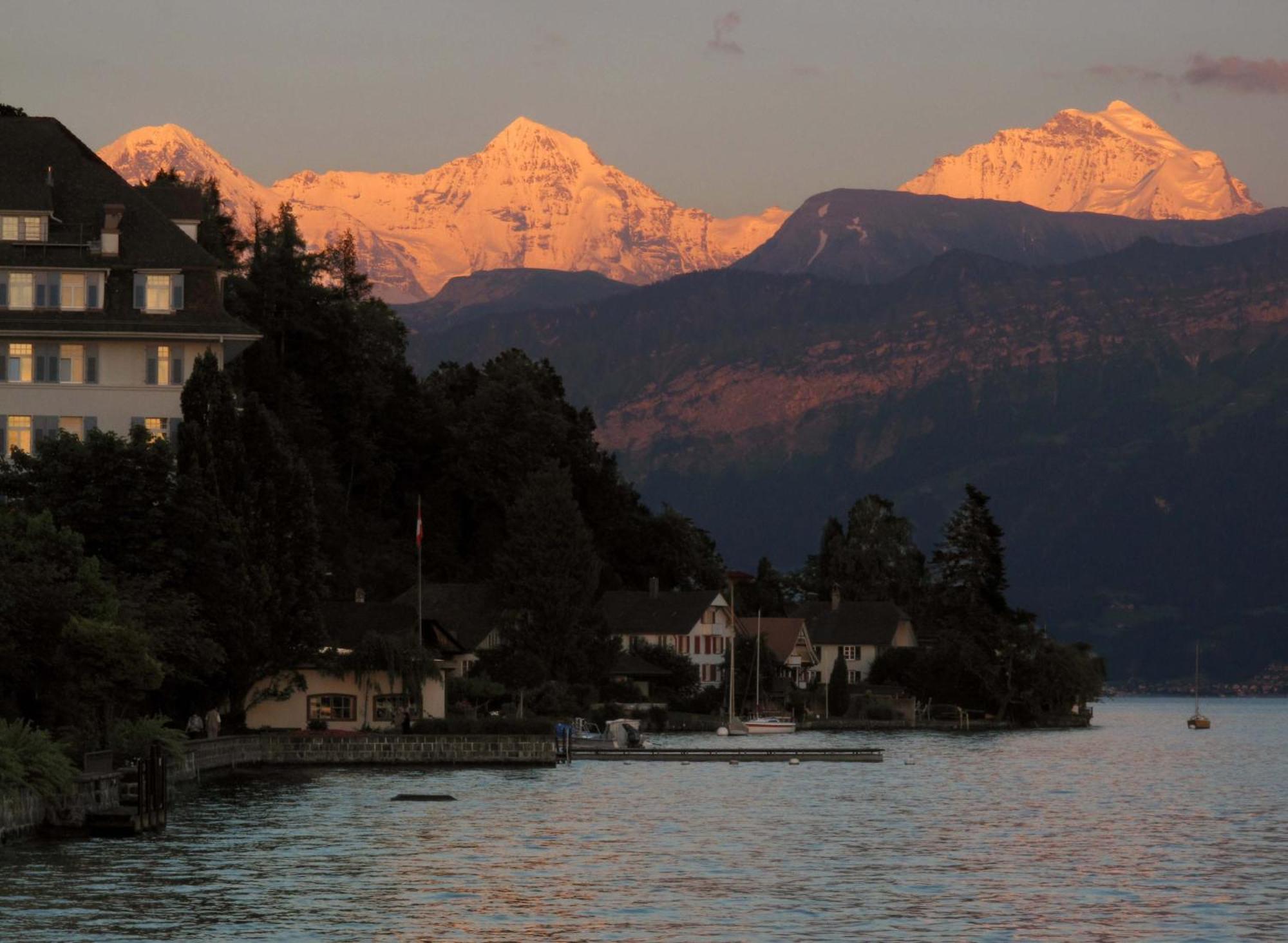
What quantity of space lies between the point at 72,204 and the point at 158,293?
8884 mm

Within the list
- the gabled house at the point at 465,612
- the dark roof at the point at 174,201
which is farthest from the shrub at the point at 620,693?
the dark roof at the point at 174,201

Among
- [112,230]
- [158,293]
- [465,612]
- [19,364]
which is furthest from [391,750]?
[465,612]

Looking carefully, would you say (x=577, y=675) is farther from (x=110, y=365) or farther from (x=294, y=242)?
(x=110, y=365)

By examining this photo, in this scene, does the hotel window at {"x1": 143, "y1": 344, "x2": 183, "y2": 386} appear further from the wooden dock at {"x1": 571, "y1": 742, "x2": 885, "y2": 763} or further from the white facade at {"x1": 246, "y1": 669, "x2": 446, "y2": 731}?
the wooden dock at {"x1": 571, "y1": 742, "x2": 885, "y2": 763}

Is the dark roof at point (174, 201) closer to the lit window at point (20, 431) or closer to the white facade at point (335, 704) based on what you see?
the lit window at point (20, 431)

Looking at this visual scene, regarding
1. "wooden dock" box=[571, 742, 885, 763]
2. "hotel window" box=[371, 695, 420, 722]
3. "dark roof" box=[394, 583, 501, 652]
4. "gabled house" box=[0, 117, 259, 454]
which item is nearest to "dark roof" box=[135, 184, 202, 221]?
"gabled house" box=[0, 117, 259, 454]

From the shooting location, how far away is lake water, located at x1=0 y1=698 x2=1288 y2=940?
2152 inches

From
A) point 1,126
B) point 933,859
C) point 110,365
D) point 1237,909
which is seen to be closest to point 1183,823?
point 933,859

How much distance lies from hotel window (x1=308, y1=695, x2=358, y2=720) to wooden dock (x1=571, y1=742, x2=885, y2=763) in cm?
1370

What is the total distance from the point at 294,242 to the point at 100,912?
4977 inches

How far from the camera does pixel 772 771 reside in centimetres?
12625

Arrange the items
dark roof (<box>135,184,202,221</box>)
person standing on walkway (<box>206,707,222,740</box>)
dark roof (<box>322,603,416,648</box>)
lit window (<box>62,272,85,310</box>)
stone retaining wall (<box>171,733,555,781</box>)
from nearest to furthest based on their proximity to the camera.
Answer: person standing on walkway (<box>206,707,222,740</box>), stone retaining wall (<box>171,733,555,781</box>), lit window (<box>62,272,85,310</box>), dark roof (<box>135,184,202,221</box>), dark roof (<box>322,603,416,648</box>)

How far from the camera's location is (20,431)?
392ft

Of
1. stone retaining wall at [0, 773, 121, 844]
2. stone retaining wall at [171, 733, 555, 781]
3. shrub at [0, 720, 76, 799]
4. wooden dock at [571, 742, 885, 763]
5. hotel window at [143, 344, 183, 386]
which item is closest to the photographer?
shrub at [0, 720, 76, 799]
